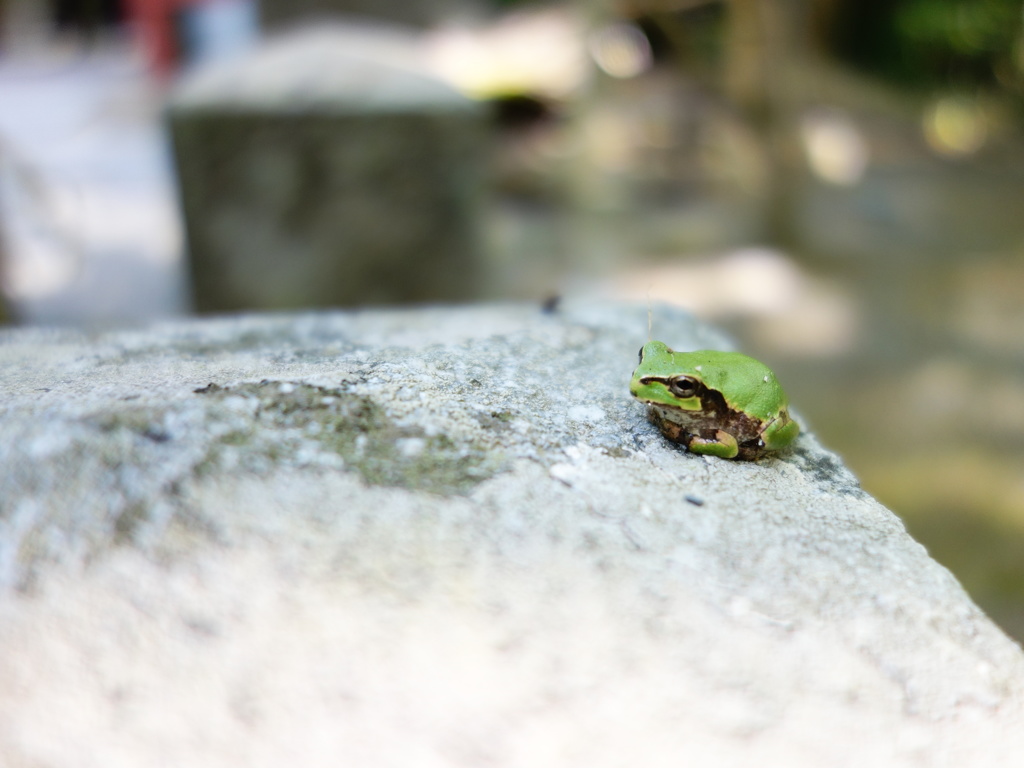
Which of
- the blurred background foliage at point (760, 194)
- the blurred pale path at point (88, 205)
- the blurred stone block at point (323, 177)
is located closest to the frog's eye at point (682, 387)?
the blurred background foliage at point (760, 194)

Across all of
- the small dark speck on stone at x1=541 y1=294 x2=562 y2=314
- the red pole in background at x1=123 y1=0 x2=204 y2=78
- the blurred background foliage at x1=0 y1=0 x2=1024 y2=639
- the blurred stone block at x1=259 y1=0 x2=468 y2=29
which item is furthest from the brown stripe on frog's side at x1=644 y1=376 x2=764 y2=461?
the red pole in background at x1=123 y1=0 x2=204 y2=78

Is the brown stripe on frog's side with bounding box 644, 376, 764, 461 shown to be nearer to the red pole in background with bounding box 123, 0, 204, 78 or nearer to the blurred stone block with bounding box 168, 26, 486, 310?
the blurred stone block with bounding box 168, 26, 486, 310

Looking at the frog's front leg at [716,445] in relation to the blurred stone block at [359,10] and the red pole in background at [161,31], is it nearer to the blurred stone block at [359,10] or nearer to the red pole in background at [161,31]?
the blurred stone block at [359,10]

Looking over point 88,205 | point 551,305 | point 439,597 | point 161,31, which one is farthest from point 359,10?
point 439,597

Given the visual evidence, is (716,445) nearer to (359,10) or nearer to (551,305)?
(551,305)

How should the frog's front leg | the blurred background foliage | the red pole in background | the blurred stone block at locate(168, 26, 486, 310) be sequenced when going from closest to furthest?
the frog's front leg < the blurred stone block at locate(168, 26, 486, 310) < the blurred background foliage < the red pole in background

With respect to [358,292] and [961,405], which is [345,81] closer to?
[358,292]
